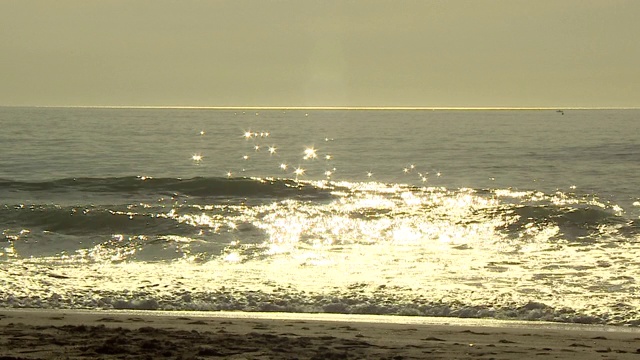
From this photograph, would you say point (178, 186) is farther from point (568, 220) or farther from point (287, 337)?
point (287, 337)

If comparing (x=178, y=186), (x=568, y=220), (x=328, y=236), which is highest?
(x=178, y=186)

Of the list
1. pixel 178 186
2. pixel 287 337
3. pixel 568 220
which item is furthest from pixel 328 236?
pixel 178 186

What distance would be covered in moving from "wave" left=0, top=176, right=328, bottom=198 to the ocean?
0.11 meters

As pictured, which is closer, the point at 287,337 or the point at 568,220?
the point at 287,337

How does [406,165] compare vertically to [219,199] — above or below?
above

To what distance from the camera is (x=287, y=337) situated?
10633mm

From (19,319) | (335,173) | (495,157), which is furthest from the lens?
(495,157)

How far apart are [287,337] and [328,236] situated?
1210 cm

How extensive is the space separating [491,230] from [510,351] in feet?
47.5

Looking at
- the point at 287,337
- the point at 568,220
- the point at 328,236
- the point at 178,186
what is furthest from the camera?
the point at 178,186

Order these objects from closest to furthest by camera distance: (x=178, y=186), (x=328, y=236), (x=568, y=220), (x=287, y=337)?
1. (x=287, y=337)
2. (x=328, y=236)
3. (x=568, y=220)
4. (x=178, y=186)

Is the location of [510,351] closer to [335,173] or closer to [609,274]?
[609,274]

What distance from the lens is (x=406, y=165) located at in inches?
1946

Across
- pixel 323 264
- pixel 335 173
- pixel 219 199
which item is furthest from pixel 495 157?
pixel 323 264
